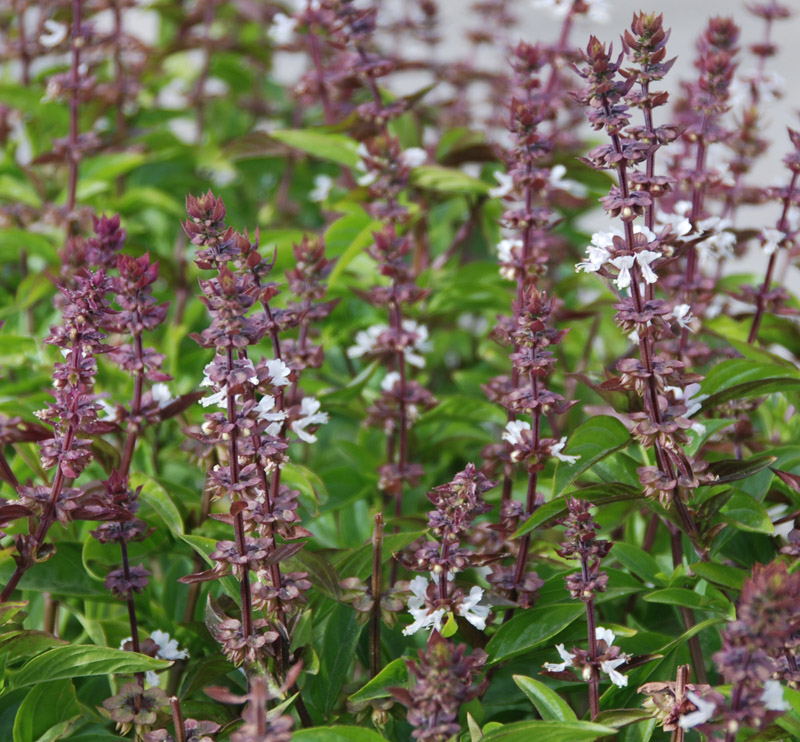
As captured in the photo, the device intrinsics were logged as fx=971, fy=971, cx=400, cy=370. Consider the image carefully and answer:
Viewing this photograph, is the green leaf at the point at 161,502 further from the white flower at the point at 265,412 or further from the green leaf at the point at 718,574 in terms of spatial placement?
the green leaf at the point at 718,574

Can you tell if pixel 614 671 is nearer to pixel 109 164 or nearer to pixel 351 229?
pixel 351 229

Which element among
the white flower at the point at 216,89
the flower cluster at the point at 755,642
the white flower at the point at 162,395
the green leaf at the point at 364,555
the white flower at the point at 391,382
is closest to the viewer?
the flower cluster at the point at 755,642

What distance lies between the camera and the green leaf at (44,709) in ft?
3.08

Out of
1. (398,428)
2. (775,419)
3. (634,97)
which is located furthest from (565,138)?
(634,97)

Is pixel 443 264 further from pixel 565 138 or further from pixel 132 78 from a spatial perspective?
pixel 132 78

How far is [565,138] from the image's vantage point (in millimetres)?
2043

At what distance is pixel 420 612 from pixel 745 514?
352 millimetres

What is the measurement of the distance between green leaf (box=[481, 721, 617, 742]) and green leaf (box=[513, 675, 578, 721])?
2.7 inches

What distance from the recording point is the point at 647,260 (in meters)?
0.88

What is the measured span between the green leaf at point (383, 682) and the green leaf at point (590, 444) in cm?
22

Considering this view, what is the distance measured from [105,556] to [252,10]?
5.78 feet

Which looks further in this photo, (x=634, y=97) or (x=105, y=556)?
(x=105, y=556)

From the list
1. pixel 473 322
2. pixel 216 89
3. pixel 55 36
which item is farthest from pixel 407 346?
pixel 216 89

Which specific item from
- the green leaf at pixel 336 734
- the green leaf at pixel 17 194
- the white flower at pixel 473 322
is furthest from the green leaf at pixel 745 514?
the green leaf at pixel 17 194
